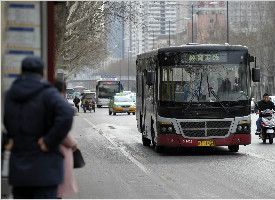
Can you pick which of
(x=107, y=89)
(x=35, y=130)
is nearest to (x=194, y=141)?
(x=35, y=130)

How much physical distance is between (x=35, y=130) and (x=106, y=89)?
7730 centimetres

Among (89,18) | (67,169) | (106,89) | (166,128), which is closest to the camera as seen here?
(67,169)

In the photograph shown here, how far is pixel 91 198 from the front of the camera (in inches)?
453

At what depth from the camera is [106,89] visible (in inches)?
3292

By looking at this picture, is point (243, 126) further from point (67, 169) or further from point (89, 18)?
point (89, 18)

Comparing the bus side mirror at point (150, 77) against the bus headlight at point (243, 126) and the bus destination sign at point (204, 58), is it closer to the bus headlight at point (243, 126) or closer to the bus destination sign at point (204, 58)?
the bus destination sign at point (204, 58)

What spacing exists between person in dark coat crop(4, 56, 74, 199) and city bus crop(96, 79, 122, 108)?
76962 mm

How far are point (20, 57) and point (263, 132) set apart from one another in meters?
17.5

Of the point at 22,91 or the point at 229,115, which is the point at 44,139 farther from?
the point at 229,115

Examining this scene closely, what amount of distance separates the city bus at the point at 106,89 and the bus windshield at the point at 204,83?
209 feet

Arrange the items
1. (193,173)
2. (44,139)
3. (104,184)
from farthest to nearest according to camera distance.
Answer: (193,173), (104,184), (44,139)

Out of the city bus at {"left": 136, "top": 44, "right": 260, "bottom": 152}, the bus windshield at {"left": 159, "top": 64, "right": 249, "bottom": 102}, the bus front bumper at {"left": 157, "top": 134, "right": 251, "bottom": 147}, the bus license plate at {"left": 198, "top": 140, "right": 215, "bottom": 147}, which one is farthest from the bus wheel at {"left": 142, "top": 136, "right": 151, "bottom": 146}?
the bus license plate at {"left": 198, "top": 140, "right": 215, "bottom": 147}

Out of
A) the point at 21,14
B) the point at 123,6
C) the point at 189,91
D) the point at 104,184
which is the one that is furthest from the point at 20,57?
the point at 123,6

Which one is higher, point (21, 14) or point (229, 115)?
point (21, 14)
